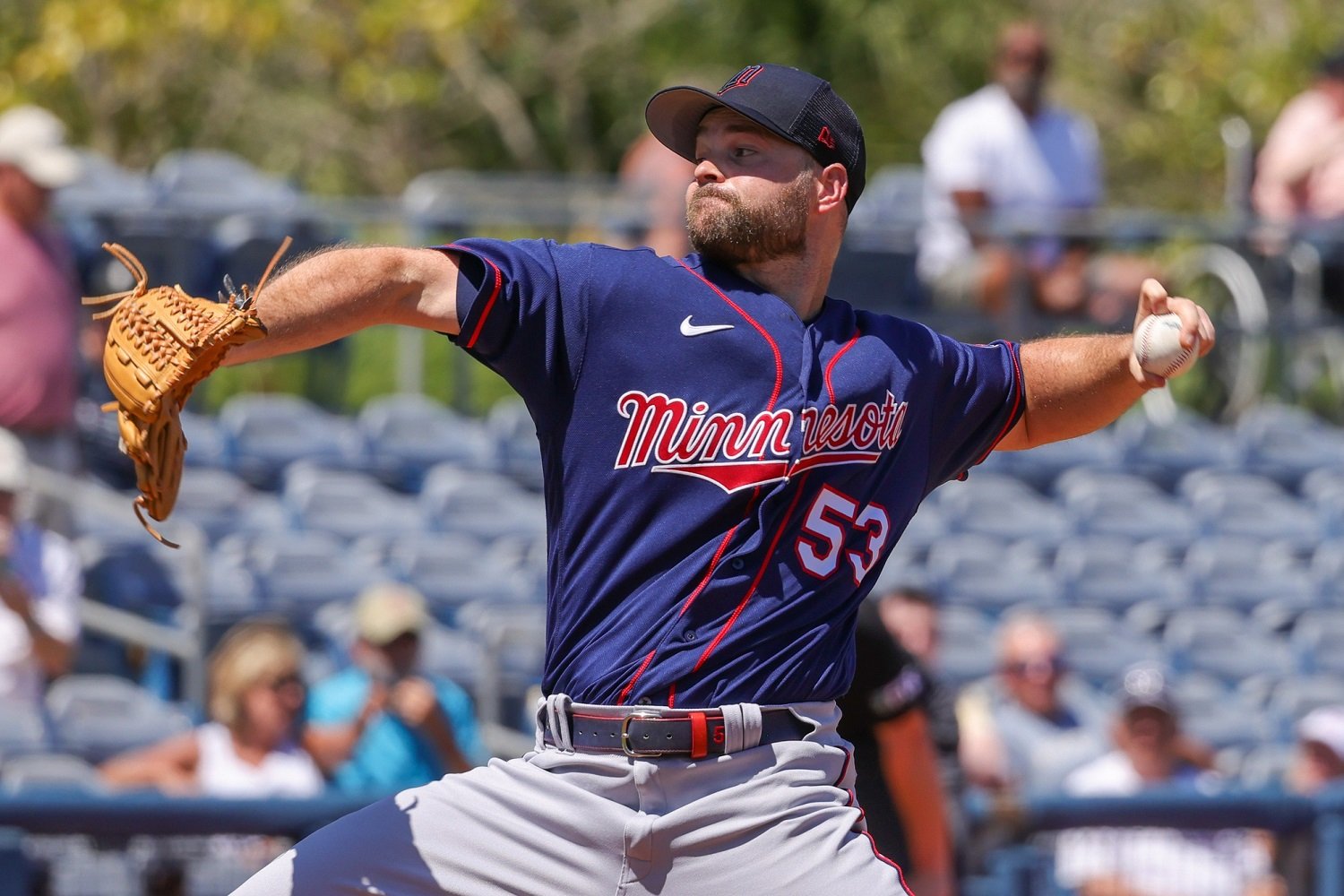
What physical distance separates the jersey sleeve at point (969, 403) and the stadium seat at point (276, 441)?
495 cm

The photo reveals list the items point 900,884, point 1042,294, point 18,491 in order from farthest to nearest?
point 1042,294
point 18,491
point 900,884

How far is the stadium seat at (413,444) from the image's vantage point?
8195 millimetres

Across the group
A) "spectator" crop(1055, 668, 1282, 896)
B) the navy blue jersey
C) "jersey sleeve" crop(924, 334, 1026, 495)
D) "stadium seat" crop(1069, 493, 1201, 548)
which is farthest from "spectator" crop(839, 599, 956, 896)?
"stadium seat" crop(1069, 493, 1201, 548)

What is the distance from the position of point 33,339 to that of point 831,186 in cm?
412

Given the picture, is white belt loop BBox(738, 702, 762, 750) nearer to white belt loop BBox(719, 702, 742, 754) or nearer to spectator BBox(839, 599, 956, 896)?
white belt loop BBox(719, 702, 742, 754)

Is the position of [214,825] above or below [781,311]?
below

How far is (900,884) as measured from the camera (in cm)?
306

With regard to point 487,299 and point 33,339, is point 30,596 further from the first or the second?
point 487,299

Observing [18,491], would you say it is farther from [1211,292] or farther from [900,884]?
[1211,292]

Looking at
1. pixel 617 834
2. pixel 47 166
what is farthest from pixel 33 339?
pixel 617 834

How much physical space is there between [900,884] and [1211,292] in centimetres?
722

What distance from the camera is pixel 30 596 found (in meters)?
6.04

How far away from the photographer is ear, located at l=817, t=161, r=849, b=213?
3275mm

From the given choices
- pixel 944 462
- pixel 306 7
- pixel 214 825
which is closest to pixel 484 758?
pixel 214 825
